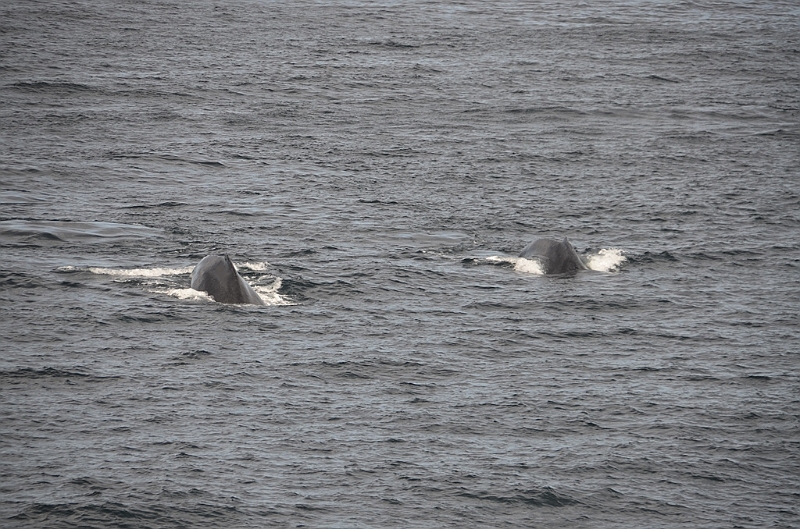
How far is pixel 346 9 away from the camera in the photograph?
72500mm

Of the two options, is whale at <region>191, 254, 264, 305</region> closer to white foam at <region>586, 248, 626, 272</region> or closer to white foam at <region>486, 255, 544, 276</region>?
white foam at <region>486, 255, 544, 276</region>

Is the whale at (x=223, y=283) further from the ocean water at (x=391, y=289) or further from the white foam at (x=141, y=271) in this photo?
the white foam at (x=141, y=271)

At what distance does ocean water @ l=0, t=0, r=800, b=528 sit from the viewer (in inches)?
846

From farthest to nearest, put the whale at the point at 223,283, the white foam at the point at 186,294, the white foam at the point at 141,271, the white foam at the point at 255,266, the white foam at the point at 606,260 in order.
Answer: the white foam at the point at 606,260 < the white foam at the point at 255,266 < the white foam at the point at 141,271 < the white foam at the point at 186,294 < the whale at the point at 223,283

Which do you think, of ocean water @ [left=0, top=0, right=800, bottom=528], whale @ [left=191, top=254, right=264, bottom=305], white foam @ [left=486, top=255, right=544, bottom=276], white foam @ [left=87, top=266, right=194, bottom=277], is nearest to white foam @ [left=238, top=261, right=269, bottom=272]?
ocean water @ [left=0, top=0, right=800, bottom=528]

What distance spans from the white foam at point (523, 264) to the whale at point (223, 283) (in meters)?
7.72

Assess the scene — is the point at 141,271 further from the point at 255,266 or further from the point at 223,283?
the point at 223,283

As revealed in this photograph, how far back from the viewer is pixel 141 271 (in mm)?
31031

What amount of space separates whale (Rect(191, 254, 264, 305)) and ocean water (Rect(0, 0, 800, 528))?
42 cm

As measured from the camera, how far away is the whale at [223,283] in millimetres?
28938

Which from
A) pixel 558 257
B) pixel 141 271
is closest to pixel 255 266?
pixel 141 271

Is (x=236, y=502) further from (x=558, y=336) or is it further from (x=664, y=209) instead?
(x=664, y=209)

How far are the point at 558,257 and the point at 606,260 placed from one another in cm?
199

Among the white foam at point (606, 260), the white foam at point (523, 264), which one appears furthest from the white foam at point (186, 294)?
the white foam at point (606, 260)
